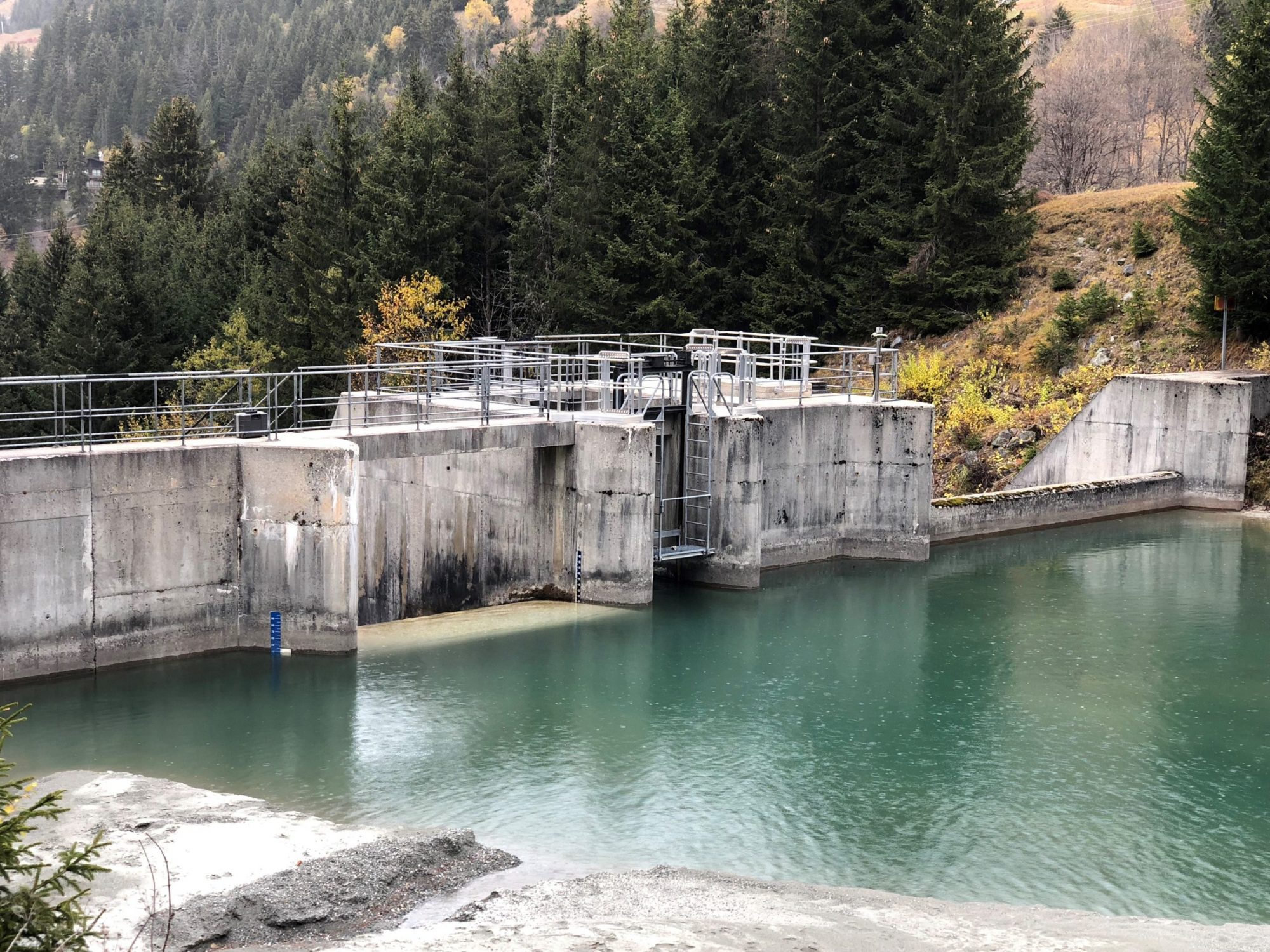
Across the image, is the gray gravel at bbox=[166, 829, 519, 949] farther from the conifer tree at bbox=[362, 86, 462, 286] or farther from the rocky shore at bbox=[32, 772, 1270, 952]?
the conifer tree at bbox=[362, 86, 462, 286]

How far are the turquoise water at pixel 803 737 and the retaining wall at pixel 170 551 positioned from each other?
1.95 feet

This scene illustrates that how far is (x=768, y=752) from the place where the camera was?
22.3m

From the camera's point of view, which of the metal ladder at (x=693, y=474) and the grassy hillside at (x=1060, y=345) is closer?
the metal ladder at (x=693, y=474)

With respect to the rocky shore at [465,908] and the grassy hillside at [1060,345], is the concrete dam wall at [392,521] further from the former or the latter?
the grassy hillside at [1060,345]

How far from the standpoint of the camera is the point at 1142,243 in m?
50.8

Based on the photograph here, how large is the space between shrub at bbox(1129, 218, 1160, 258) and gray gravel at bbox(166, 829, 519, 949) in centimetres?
3958

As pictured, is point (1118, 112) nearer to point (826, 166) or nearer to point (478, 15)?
point (826, 166)

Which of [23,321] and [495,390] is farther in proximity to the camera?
[23,321]

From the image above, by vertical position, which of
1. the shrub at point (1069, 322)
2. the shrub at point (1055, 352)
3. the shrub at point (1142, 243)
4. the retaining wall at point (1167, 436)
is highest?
the shrub at point (1142, 243)

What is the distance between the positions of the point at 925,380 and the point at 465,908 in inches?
1398

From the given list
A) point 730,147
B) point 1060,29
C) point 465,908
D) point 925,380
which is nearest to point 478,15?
point 1060,29

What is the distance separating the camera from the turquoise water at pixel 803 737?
18.4 meters

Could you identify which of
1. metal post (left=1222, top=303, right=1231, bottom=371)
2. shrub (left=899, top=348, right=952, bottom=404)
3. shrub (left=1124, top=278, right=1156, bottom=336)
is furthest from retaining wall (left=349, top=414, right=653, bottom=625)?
shrub (left=1124, top=278, right=1156, bottom=336)

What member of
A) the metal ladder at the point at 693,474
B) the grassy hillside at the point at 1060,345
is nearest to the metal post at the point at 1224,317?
the grassy hillside at the point at 1060,345
